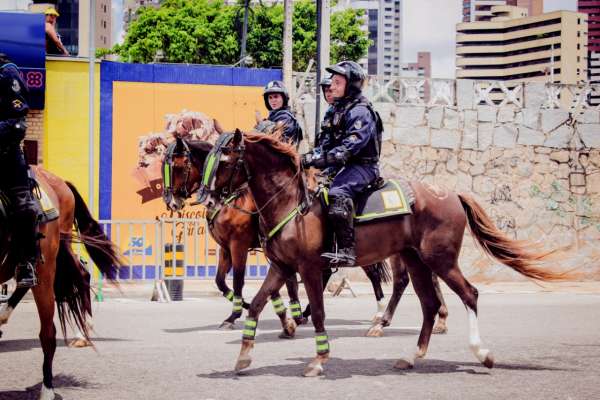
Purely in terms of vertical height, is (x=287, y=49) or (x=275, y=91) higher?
(x=287, y=49)

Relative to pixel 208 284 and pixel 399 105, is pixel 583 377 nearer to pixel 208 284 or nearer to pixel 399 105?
pixel 208 284

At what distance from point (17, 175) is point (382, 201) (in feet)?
11.4

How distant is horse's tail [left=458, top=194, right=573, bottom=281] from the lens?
401 inches

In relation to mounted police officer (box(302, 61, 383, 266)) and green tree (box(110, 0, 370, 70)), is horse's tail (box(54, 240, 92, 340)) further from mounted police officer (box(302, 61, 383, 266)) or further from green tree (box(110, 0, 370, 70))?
green tree (box(110, 0, 370, 70))

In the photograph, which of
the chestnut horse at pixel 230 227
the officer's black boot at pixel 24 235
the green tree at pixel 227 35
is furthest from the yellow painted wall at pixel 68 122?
the green tree at pixel 227 35

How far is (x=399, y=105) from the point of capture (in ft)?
75.8

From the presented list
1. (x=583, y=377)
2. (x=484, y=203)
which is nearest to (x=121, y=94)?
(x=484, y=203)

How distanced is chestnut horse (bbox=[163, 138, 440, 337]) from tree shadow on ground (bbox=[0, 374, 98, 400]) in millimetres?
2596

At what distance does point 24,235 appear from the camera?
7.60 m

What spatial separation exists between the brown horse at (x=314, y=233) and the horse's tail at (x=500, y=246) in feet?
1.37

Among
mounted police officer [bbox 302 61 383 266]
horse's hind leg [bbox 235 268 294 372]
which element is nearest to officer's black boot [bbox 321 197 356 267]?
mounted police officer [bbox 302 61 383 266]

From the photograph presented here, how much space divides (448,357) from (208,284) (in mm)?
11658

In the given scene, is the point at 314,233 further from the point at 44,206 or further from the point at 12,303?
the point at 12,303

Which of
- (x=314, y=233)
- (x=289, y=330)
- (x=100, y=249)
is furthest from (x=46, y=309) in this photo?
(x=289, y=330)
